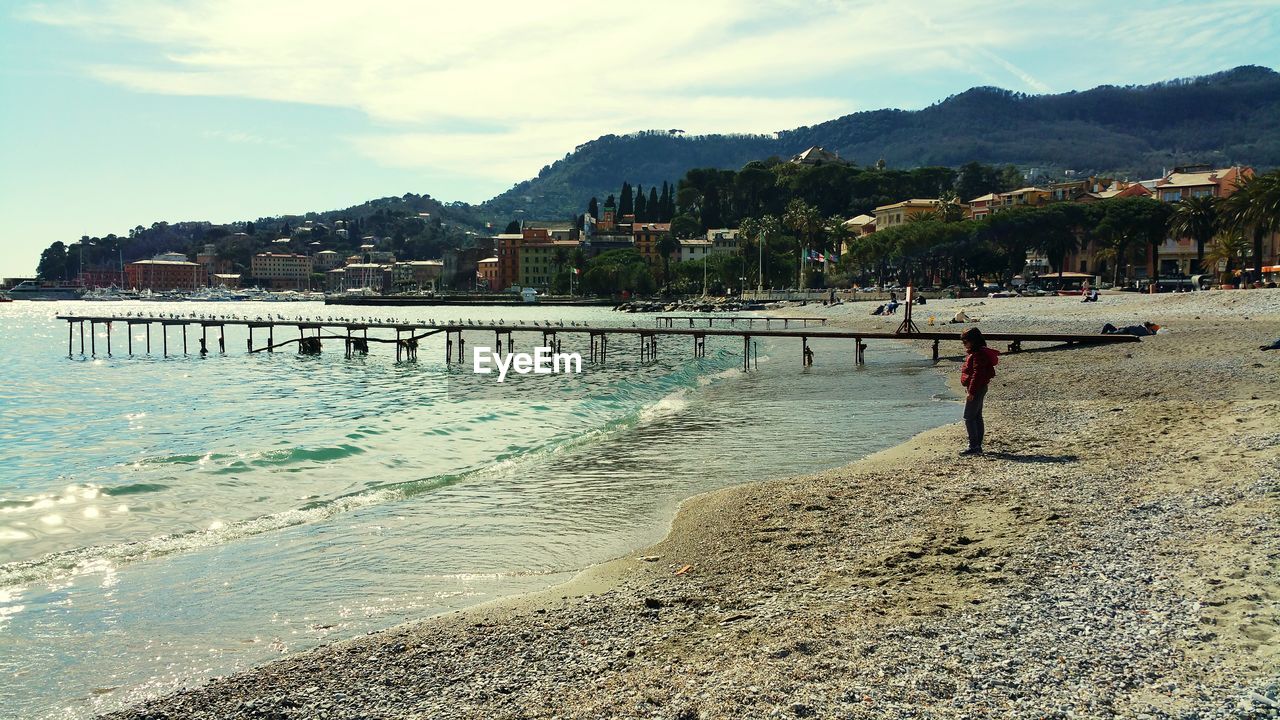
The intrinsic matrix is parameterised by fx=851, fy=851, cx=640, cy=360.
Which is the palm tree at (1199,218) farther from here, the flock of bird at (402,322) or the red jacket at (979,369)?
the red jacket at (979,369)

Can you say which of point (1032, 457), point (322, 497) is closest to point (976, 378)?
point (1032, 457)

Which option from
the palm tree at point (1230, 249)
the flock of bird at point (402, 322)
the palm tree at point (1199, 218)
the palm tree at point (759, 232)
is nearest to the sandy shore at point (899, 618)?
the flock of bird at point (402, 322)

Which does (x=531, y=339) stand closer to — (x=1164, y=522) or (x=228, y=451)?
(x=228, y=451)

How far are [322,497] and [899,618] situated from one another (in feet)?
37.5

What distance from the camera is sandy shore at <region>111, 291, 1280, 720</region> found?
564cm

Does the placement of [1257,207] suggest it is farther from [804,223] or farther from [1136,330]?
[804,223]

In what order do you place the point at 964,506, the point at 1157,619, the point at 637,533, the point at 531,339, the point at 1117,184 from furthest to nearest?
1. the point at 1117,184
2. the point at 531,339
3. the point at 637,533
4. the point at 964,506
5. the point at 1157,619

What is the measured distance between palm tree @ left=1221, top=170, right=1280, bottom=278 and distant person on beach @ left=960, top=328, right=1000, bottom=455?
5631cm

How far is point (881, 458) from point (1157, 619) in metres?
9.60

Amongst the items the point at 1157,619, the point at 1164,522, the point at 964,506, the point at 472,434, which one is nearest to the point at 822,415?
the point at 472,434

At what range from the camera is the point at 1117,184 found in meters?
147

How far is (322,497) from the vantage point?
15.3 meters

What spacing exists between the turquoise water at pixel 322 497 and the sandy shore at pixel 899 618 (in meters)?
1.27

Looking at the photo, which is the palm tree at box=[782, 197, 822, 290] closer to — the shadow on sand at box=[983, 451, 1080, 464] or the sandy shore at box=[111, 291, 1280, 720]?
the shadow on sand at box=[983, 451, 1080, 464]
